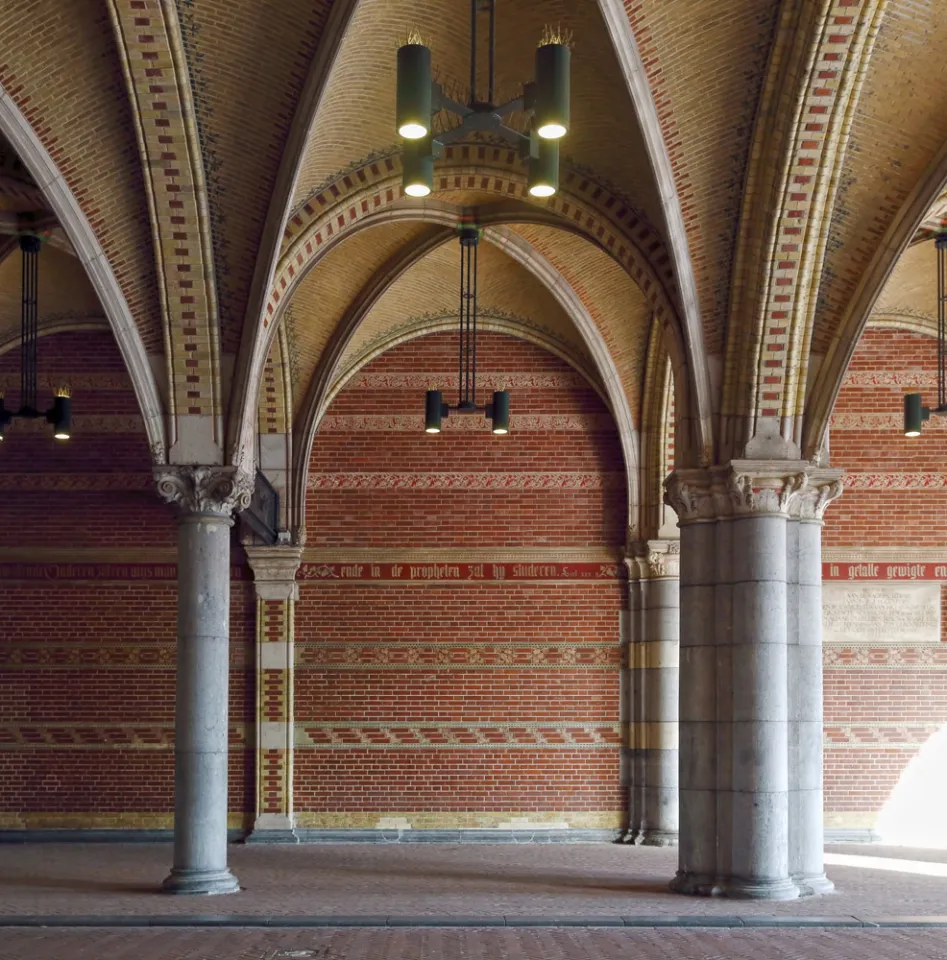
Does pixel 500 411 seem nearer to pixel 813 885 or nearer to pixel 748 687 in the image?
pixel 748 687

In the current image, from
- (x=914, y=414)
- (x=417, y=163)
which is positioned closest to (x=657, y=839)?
(x=914, y=414)

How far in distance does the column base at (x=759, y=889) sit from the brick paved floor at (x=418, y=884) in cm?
14

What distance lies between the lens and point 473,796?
18.2 m

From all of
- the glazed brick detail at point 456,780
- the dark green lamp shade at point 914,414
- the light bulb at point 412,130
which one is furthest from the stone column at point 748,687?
the light bulb at point 412,130

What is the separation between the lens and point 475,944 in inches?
386

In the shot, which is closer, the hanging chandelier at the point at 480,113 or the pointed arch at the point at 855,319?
the hanging chandelier at the point at 480,113

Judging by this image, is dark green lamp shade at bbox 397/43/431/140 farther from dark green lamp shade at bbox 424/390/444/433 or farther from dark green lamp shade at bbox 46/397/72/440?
dark green lamp shade at bbox 46/397/72/440

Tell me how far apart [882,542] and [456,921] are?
975 centimetres

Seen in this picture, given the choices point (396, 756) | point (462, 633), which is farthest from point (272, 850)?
point (462, 633)

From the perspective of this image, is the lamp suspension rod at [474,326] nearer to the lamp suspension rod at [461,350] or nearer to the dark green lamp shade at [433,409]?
the lamp suspension rod at [461,350]

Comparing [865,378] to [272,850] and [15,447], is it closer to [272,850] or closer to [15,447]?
[272,850]

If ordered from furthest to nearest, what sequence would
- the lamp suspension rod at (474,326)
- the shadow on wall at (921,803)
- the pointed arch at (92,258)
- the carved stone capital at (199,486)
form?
the shadow on wall at (921,803) → the lamp suspension rod at (474,326) → the carved stone capital at (199,486) → the pointed arch at (92,258)

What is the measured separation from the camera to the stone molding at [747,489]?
12398mm

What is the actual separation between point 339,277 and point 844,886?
9.01m
